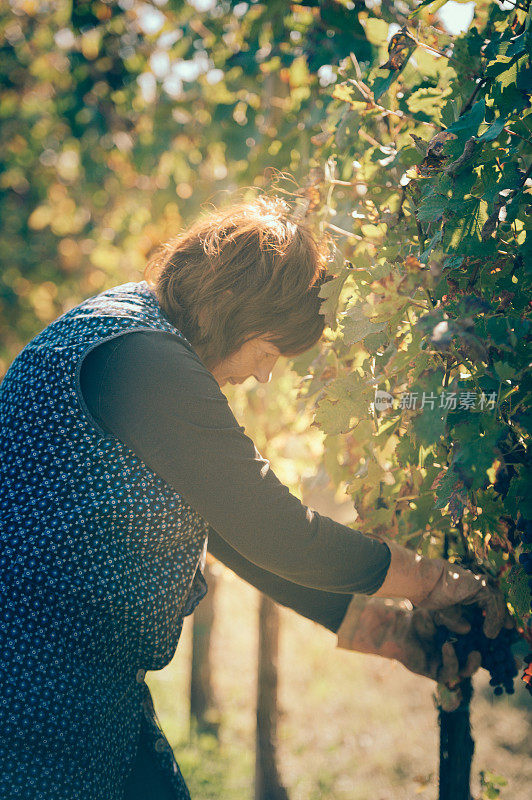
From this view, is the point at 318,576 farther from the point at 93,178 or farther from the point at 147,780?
the point at 93,178

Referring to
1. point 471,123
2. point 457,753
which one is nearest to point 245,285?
point 471,123

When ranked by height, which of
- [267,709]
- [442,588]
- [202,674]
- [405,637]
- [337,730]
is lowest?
[202,674]

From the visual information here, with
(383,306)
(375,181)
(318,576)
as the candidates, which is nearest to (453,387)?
(383,306)

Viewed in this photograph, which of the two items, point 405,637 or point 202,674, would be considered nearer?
point 405,637

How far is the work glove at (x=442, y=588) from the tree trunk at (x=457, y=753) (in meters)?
0.24

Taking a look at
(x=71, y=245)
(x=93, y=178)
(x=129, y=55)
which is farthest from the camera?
(x=71, y=245)

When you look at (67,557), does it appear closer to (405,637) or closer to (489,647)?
(405,637)

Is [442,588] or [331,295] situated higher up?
[331,295]

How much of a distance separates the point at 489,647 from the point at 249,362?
84cm

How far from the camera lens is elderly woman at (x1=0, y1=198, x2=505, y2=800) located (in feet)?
3.93

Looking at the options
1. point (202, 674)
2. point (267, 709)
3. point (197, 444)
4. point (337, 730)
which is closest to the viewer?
point (197, 444)

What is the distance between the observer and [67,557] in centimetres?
122

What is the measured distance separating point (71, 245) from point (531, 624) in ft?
19.6

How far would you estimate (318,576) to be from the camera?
49.8 inches
